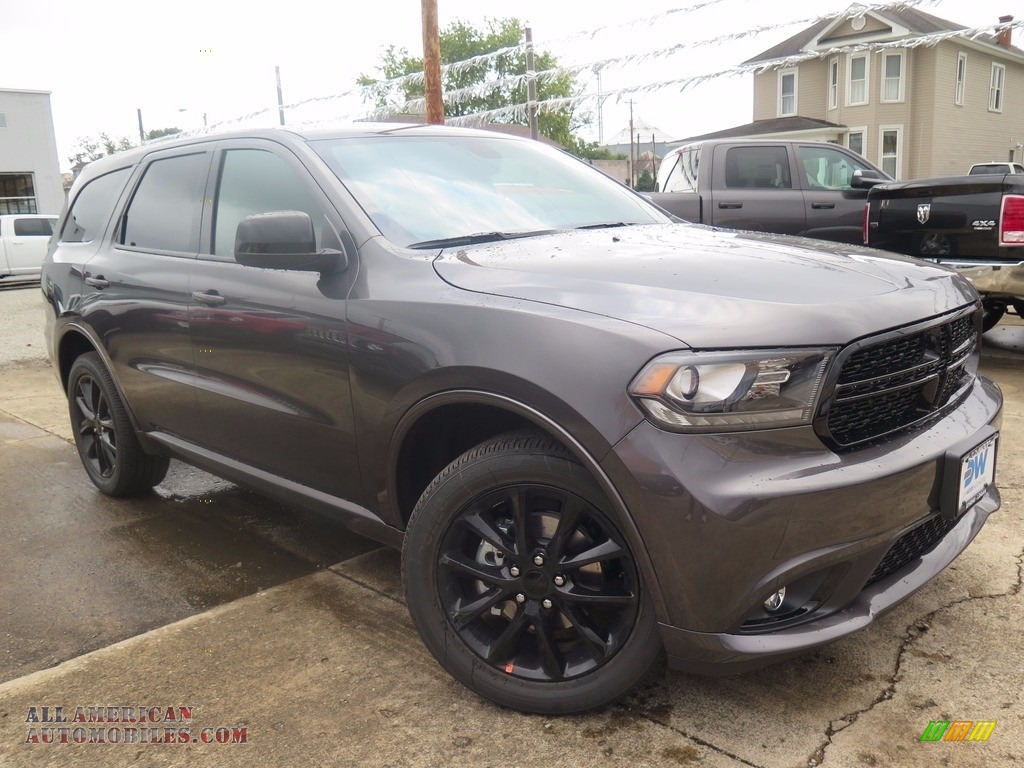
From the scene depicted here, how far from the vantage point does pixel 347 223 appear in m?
2.82

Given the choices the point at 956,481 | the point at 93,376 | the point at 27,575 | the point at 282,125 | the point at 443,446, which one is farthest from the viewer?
the point at 93,376

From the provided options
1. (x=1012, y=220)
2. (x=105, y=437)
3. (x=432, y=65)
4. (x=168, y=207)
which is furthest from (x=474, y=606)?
(x=432, y=65)

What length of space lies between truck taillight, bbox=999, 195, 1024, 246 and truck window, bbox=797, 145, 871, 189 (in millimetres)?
2438

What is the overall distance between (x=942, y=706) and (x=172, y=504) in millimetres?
3600

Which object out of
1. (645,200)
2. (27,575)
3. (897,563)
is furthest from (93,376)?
(897,563)

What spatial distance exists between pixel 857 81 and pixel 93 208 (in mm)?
29508

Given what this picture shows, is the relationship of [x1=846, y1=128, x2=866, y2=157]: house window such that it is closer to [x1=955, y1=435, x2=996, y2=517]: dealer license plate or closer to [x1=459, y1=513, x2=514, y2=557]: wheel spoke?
[x1=955, y1=435, x2=996, y2=517]: dealer license plate

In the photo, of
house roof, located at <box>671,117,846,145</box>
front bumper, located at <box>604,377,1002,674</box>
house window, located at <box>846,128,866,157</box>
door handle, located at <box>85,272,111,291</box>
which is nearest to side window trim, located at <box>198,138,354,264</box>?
door handle, located at <box>85,272,111,291</box>

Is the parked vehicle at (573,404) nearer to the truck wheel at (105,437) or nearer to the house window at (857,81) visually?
the truck wheel at (105,437)

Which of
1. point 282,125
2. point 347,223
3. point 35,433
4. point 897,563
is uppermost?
point 282,125

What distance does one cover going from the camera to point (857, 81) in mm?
29016

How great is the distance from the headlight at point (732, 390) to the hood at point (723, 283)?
0.14ft

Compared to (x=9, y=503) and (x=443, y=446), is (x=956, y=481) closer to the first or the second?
(x=443, y=446)

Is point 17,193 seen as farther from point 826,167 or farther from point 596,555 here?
point 596,555
